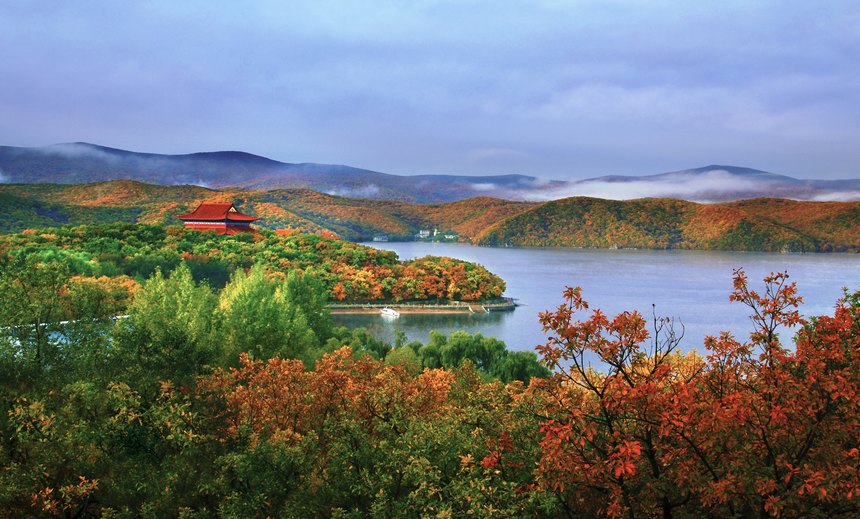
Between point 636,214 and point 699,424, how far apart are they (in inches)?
7625

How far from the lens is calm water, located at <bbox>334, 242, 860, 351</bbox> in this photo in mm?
A: 55188

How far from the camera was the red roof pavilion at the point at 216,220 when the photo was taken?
8388 cm

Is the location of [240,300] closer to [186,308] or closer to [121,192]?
[186,308]

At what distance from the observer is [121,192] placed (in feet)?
506

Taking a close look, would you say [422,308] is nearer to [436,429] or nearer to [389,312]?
[389,312]

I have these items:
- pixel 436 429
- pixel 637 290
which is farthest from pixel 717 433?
pixel 637 290

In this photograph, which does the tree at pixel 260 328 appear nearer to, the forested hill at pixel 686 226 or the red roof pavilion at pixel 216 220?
the red roof pavilion at pixel 216 220

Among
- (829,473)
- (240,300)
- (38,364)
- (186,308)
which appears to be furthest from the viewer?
(240,300)

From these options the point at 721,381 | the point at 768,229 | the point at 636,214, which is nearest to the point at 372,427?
the point at 721,381

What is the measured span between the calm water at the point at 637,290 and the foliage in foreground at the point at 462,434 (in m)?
16.1

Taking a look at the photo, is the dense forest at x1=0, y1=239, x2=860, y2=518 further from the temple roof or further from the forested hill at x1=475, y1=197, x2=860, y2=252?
the forested hill at x1=475, y1=197, x2=860, y2=252

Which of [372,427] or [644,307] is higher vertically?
[372,427]

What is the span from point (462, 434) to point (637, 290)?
73.4m

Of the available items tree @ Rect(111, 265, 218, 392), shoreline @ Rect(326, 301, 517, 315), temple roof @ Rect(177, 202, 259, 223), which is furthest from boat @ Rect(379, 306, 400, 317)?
tree @ Rect(111, 265, 218, 392)
